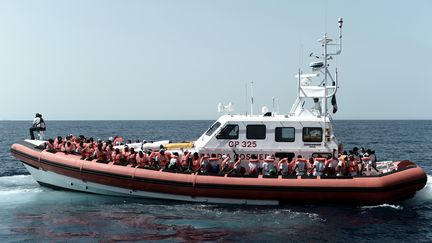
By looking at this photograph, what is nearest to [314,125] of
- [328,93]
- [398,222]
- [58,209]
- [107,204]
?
[328,93]

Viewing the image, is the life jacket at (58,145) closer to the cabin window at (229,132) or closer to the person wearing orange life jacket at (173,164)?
the person wearing orange life jacket at (173,164)

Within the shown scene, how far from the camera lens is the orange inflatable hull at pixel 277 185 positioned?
1333 cm

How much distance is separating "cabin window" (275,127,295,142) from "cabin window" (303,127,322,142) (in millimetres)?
372

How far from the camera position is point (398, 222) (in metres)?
12.6

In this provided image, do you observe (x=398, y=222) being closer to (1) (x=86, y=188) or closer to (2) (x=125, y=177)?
(2) (x=125, y=177)

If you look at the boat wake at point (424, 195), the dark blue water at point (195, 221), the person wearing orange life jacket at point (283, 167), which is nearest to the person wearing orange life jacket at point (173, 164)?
→ the dark blue water at point (195, 221)

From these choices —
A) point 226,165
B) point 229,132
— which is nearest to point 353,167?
point 226,165

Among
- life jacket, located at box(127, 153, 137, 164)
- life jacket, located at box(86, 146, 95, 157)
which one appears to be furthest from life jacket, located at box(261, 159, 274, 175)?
life jacket, located at box(86, 146, 95, 157)

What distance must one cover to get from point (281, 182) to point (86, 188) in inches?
249

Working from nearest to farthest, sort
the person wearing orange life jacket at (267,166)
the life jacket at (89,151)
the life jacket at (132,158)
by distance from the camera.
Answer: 1. the person wearing orange life jacket at (267,166)
2. the life jacket at (132,158)
3. the life jacket at (89,151)

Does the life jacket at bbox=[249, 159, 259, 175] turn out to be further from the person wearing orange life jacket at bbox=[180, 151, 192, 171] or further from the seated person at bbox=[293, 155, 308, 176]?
the person wearing orange life jacket at bbox=[180, 151, 192, 171]

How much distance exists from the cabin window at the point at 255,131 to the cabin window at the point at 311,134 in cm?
128

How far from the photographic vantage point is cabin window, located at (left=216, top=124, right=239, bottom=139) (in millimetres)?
14906

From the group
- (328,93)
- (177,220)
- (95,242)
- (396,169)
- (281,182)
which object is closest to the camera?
(95,242)
